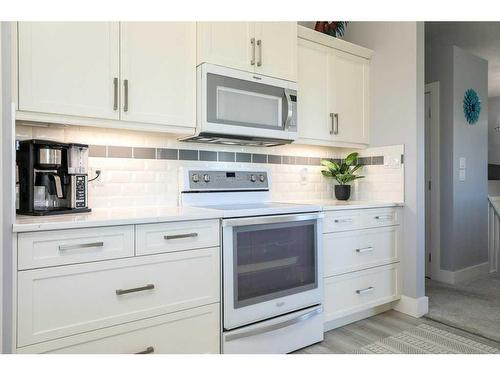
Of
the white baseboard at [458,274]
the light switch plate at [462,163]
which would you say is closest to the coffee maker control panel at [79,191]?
the white baseboard at [458,274]

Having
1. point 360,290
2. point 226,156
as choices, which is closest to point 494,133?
point 360,290

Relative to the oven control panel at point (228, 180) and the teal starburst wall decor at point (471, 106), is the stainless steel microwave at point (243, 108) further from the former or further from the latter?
A: the teal starburst wall decor at point (471, 106)

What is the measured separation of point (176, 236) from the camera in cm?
168

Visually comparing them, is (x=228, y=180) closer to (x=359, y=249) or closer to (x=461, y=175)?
(x=359, y=249)

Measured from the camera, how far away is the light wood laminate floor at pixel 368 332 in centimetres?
216

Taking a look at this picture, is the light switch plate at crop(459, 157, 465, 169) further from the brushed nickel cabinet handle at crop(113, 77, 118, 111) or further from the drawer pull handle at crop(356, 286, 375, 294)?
the brushed nickel cabinet handle at crop(113, 77, 118, 111)

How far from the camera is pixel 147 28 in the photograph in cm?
194

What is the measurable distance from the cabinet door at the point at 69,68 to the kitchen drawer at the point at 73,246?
649 mm

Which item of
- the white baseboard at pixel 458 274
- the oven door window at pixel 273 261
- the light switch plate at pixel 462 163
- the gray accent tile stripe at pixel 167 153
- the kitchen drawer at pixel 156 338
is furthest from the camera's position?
the light switch plate at pixel 462 163

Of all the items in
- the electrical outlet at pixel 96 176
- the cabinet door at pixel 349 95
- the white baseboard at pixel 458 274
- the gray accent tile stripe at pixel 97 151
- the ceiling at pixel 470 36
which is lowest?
the white baseboard at pixel 458 274

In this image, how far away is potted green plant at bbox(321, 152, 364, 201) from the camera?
119 inches

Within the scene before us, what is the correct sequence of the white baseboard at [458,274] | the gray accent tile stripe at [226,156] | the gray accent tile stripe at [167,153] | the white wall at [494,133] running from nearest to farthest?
the gray accent tile stripe at [167,153] → the gray accent tile stripe at [226,156] → the white baseboard at [458,274] → the white wall at [494,133]

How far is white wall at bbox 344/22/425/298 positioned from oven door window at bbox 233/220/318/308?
0.99m

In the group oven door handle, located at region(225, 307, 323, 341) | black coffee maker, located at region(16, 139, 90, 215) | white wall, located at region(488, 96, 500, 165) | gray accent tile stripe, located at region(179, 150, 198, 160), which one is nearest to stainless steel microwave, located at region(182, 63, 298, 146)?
gray accent tile stripe, located at region(179, 150, 198, 160)
